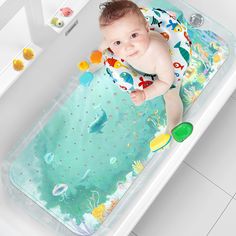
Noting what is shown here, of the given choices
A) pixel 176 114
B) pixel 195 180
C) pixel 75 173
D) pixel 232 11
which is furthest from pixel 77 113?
pixel 232 11

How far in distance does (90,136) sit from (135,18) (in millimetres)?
526

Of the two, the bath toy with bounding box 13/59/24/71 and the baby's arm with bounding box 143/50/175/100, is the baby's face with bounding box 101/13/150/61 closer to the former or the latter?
the baby's arm with bounding box 143/50/175/100

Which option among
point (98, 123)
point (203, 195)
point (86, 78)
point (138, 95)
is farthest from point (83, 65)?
point (203, 195)

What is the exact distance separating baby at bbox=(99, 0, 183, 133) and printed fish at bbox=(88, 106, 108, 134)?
22 centimetres

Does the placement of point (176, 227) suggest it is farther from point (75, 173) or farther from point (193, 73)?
point (193, 73)

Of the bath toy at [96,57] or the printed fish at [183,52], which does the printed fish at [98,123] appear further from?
the printed fish at [183,52]

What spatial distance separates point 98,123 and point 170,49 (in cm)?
36

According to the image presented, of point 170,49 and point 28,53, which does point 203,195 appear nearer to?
point 170,49

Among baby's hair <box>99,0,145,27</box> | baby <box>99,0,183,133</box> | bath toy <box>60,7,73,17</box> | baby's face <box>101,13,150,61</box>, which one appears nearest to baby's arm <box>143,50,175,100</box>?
baby <box>99,0,183,133</box>

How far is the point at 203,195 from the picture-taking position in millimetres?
1636

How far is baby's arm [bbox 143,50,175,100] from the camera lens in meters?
1.31

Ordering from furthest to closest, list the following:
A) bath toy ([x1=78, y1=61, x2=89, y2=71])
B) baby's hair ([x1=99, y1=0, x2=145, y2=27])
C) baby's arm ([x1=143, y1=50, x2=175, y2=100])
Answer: bath toy ([x1=78, y1=61, x2=89, y2=71]) < baby's arm ([x1=143, y1=50, x2=175, y2=100]) < baby's hair ([x1=99, y1=0, x2=145, y2=27])

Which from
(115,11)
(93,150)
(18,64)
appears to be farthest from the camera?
(93,150)

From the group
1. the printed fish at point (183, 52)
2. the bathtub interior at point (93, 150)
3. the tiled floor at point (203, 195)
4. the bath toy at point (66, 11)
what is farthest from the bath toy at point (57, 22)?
the tiled floor at point (203, 195)
